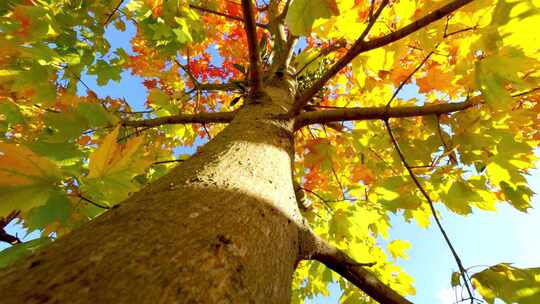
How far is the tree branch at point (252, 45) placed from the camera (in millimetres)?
1367

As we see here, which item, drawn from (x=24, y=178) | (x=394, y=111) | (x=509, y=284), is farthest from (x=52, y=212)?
(x=509, y=284)

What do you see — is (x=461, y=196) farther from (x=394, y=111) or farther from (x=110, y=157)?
(x=110, y=157)

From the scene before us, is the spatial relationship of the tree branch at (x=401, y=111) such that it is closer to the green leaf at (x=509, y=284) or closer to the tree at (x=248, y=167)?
the tree at (x=248, y=167)

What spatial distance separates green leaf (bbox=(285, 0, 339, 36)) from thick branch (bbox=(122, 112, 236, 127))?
3.33 ft

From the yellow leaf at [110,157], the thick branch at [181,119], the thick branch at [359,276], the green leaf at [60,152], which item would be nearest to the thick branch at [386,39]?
the thick branch at [181,119]

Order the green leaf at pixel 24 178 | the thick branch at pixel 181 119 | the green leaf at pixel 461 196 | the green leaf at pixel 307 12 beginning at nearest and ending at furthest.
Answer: the green leaf at pixel 24 178 < the green leaf at pixel 307 12 < the green leaf at pixel 461 196 < the thick branch at pixel 181 119

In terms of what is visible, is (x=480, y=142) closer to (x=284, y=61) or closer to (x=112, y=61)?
(x=284, y=61)

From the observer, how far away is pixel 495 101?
1.20 metres

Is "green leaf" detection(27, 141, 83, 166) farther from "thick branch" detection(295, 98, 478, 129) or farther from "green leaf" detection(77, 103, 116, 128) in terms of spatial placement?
"thick branch" detection(295, 98, 478, 129)

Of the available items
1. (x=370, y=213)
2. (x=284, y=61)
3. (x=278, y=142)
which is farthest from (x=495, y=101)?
(x=284, y=61)

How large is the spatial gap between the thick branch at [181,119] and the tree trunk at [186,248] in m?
0.85

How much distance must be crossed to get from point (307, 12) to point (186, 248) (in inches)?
30.3

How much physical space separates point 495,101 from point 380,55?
2.27ft

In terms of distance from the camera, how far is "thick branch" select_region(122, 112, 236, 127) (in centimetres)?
177
